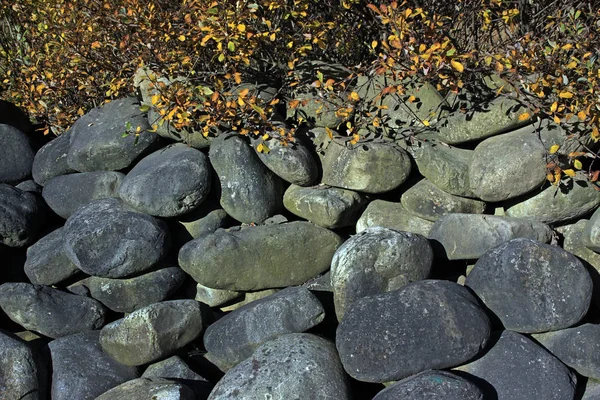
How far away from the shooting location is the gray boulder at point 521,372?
310 centimetres

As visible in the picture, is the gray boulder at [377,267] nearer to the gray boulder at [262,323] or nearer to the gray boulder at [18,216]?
the gray boulder at [262,323]

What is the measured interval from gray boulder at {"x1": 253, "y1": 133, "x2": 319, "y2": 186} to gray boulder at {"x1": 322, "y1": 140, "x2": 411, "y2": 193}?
0.54ft

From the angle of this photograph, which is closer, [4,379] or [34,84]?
[4,379]

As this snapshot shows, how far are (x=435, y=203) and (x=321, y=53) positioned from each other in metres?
1.26

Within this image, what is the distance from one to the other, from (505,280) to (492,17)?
173 centimetres

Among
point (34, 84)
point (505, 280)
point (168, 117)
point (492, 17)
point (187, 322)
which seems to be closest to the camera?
point (505, 280)

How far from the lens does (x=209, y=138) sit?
4.19m

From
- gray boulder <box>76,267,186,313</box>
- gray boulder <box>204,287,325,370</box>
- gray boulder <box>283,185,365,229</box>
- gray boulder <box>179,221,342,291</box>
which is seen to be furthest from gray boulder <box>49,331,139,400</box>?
gray boulder <box>283,185,365,229</box>

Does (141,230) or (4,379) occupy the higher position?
(141,230)

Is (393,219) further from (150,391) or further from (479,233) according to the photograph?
(150,391)

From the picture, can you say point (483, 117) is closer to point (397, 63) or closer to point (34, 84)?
point (397, 63)

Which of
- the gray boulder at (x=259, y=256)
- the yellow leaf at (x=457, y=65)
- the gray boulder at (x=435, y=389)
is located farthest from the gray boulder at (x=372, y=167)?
the gray boulder at (x=435, y=389)

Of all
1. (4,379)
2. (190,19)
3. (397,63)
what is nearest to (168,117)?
(190,19)

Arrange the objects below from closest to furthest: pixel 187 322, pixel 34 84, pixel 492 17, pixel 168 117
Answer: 1. pixel 187 322
2. pixel 168 117
3. pixel 492 17
4. pixel 34 84
